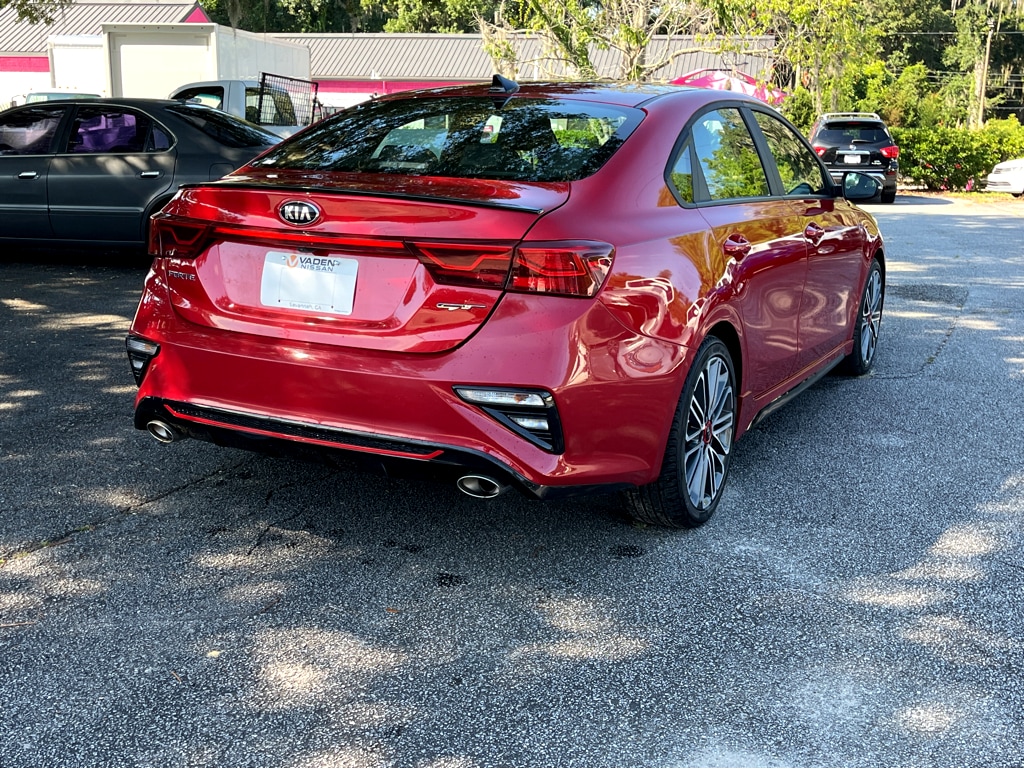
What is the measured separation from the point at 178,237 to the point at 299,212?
546mm

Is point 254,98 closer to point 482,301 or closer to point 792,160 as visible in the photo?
point 792,160

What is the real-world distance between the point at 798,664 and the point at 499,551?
1180 mm

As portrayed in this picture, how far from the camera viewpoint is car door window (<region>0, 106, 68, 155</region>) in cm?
999

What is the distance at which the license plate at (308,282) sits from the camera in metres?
3.48

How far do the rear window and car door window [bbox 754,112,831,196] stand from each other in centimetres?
1694

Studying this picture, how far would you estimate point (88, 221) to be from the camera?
32.2ft

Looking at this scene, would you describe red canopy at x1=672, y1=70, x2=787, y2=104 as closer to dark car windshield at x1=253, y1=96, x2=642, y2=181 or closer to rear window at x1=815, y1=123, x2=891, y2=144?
rear window at x1=815, y1=123, x2=891, y2=144

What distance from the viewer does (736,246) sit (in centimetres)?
427

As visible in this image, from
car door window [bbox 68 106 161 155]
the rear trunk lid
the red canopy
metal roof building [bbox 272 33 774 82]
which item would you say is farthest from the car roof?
metal roof building [bbox 272 33 774 82]

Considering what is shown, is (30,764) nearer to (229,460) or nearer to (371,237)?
(371,237)

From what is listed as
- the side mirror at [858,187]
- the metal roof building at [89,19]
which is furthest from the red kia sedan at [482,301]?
the metal roof building at [89,19]

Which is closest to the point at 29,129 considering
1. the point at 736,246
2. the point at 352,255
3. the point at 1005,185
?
the point at 352,255

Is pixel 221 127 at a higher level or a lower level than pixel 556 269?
higher

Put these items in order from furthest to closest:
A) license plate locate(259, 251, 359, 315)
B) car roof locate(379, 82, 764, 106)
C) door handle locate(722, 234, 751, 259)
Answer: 1. car roof locate(379, 82, 764, 106)
2. door handle locate(722, 234, 751, 259)
3. license plate locate(259, 251, 359, 315)
